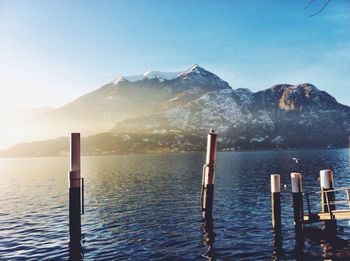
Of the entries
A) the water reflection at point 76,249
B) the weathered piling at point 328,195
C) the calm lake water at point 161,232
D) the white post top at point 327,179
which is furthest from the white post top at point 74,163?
the white post top at point 327,179

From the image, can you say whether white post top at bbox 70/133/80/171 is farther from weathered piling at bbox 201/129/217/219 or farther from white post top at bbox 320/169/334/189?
white post top at bbox 320/169/334/189

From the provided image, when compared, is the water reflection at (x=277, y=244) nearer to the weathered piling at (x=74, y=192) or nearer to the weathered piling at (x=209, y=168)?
the weathered piling at (x=209, y=168)

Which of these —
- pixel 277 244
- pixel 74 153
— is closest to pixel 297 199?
pixel 277 244

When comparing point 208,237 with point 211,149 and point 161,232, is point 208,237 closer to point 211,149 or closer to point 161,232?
point 161,232

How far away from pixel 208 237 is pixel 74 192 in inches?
434

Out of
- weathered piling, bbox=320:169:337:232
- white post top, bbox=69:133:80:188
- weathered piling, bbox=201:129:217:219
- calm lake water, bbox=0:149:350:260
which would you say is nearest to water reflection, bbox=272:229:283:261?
calm lake water, bbox=0:149:350:260

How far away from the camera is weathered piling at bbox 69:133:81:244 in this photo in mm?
23072

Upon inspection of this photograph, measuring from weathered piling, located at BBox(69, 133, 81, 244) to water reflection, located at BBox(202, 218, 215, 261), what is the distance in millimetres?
9148

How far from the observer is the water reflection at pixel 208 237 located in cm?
2217

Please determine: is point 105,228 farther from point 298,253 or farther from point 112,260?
point 298,253

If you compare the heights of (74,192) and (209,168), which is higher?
(209,168)

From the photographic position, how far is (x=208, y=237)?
2630cm

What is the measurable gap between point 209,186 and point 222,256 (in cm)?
613

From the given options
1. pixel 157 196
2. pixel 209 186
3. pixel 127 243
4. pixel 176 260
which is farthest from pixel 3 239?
pixel 157 196
